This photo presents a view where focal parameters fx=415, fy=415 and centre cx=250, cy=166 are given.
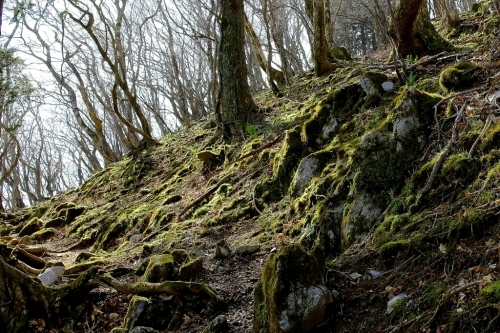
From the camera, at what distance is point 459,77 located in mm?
5141

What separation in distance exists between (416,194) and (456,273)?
3.97ft

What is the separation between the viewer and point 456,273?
9.46ft

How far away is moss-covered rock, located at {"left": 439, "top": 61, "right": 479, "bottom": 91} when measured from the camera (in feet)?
16.6

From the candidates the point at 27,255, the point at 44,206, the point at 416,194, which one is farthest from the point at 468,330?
the point at 44,206

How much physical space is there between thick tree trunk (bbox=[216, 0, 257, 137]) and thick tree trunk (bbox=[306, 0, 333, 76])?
1.72m

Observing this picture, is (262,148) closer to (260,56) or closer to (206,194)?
(206,194)

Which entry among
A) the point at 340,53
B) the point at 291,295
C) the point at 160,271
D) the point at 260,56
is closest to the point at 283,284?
the point at 291,295

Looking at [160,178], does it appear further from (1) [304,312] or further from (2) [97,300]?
(1) [304,312]

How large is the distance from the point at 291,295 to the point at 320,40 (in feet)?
25.4

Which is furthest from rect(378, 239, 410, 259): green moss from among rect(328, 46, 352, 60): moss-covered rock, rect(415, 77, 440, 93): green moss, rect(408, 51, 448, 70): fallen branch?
rect(328, 46, 352, 60): moss-covered rock

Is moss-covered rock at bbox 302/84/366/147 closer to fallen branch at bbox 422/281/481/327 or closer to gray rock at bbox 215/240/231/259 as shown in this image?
gray rock at bbox 215/240/231/259

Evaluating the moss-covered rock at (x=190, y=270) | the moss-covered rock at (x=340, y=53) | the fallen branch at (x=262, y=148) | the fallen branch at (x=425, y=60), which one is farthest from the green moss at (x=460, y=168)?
the moss-covered rock at (x=340, y=53)

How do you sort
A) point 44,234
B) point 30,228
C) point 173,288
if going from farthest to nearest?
1. point 30,228
2. point 44,234
3. point 173,288

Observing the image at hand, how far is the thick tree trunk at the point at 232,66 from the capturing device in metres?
9.36
